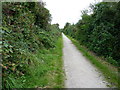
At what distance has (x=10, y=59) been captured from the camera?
3.86 m

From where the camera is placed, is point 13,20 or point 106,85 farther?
point 13,20

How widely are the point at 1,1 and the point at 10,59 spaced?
2.78 meters

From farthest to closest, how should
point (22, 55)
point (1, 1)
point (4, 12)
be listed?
point (4, 12), point (1, 1), point (22, 55)

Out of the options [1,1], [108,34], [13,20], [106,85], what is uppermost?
[1,1]

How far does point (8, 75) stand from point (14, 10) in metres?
3.57

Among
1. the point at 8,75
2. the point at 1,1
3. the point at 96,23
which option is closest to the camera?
the point at 8,75

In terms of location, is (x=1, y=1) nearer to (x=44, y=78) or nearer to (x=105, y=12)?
(x=44, y=78)

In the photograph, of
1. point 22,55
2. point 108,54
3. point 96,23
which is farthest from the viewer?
point 96,23

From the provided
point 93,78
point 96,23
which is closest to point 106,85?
point 93,78

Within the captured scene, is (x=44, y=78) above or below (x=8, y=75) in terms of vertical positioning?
below

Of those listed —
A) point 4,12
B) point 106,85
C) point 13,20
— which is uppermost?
point 4,12

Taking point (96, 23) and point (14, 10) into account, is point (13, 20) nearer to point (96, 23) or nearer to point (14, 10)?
point (14, 10)

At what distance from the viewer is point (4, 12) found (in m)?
5.19

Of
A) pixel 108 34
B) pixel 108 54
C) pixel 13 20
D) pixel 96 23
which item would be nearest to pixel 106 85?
pixel 108 54
